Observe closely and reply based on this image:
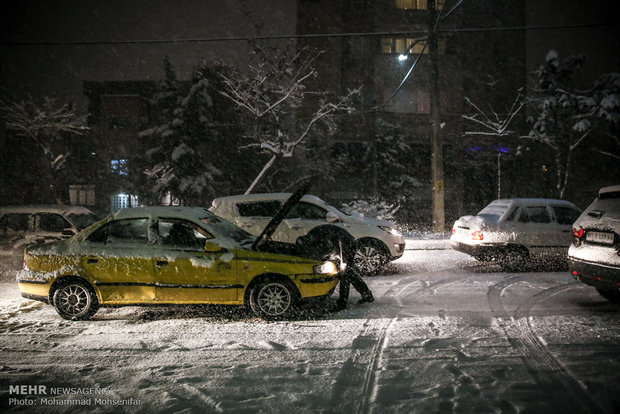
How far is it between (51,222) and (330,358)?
28.2ft

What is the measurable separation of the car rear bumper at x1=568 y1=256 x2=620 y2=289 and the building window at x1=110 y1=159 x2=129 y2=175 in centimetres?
2831

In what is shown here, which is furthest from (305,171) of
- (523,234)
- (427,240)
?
(523,234)

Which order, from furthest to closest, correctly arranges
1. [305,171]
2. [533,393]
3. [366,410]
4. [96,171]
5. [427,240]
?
[96,171] < [305,171] < [427,240] < [533,393] < [366,410]

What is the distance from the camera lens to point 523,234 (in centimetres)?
955

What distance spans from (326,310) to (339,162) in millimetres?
18144

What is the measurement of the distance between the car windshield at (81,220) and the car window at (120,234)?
4.47 meters

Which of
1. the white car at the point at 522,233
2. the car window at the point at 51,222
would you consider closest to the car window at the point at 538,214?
the white car at the point at 522,233

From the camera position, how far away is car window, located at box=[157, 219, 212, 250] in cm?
595

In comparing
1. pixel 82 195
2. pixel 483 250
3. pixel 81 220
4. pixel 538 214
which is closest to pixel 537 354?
pixel 483 250

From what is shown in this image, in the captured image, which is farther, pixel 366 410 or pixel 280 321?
pixel 280 321

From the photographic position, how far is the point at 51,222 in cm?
1020

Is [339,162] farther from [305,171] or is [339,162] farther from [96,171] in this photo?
[96,171]

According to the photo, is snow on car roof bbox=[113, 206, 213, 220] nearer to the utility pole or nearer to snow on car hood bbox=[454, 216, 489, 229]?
snow on car hood bbox=[454, 216, 489, 229]

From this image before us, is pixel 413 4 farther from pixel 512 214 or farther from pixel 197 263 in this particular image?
pixel 197 263
